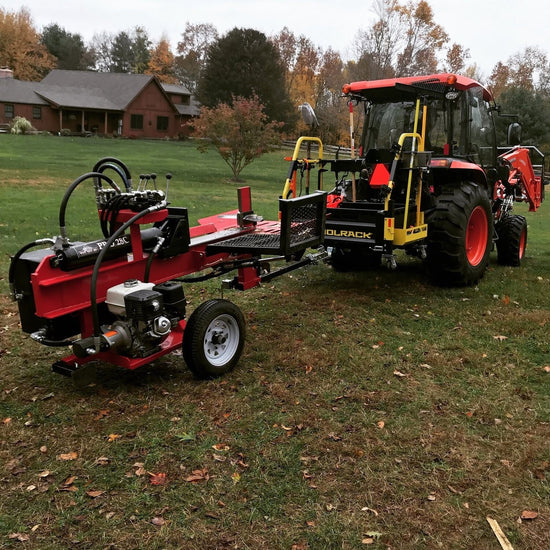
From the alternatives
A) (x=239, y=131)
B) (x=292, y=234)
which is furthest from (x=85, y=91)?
(x=292, y=234)

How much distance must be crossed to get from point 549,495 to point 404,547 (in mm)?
990

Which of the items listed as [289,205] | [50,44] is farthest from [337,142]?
[50,44]

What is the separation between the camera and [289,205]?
4.46 meters

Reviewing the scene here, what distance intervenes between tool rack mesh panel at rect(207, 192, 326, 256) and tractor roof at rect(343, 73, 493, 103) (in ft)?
7.27

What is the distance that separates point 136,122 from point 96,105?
Result: 335 centimetres

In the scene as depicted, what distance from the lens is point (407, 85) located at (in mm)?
6457

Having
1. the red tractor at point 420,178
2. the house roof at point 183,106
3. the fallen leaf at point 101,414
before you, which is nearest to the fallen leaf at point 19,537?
the fallen leaf at point 101,414

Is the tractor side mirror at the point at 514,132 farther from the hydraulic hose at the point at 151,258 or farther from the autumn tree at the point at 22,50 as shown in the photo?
the autumn tree at the point at 22,50

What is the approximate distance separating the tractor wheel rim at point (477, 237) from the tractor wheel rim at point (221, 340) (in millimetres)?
4152

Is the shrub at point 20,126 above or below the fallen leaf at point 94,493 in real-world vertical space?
above

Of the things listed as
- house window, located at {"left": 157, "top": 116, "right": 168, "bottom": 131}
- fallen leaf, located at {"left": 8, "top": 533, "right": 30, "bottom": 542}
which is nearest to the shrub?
house window, located at {"left": 157, "top": 116, "right": 168, "bottom": 131}

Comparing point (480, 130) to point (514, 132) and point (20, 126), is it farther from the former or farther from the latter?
point (20, 126)

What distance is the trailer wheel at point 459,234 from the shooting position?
→ 6789 mm

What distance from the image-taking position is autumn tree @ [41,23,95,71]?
67312 mm
